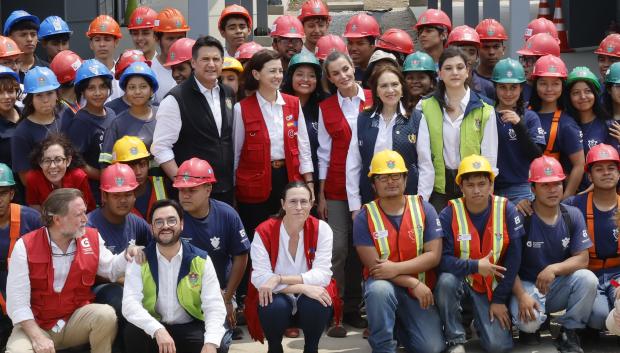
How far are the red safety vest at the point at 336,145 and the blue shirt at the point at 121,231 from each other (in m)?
1.45

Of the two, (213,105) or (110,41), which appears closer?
(213,105)

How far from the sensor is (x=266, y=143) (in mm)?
8461

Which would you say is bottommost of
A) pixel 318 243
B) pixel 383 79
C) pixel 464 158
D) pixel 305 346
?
pixel 305 346

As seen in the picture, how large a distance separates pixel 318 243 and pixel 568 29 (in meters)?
8.54

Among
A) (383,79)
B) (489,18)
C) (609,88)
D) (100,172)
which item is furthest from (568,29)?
(100,172)

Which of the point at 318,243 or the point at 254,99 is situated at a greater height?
the point at 254,99

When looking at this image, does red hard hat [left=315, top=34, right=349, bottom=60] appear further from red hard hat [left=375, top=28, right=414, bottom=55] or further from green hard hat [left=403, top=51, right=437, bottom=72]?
green hard hat [left=403, top=51, right=437, bottom=72]

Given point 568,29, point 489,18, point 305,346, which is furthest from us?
point 568,29

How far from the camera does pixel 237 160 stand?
854 centimetres

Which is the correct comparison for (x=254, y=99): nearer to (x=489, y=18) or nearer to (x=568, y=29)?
(x=489, y=18)

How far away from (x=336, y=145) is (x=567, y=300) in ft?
6.64

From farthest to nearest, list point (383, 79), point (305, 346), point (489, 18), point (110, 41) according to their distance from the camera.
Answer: point (489, 18)
point (110, 41)
point (383, 79)
point (305, 346)

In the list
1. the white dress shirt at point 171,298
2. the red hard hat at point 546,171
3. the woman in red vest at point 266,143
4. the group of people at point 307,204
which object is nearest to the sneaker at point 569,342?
the group of people at point 307,204

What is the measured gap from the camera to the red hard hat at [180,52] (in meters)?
9.24
